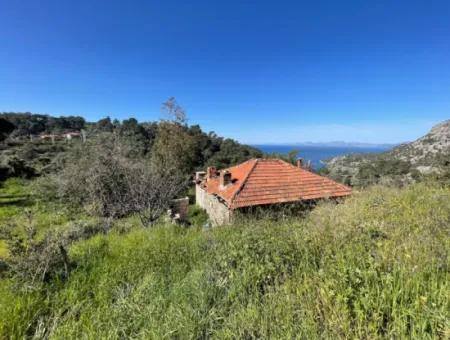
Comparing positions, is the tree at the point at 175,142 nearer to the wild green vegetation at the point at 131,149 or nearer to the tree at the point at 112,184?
the wild green vegetation at the point at 131,149

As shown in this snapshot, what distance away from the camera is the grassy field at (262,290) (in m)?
2.06

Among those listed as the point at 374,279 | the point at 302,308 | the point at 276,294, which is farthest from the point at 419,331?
the point at 276,294

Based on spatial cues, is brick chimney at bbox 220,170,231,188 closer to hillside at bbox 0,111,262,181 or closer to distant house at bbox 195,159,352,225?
distant house at bbox 195,159,352,225

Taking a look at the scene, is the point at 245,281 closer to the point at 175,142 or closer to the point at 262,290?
the point at 262,290

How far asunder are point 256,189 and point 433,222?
9912mm

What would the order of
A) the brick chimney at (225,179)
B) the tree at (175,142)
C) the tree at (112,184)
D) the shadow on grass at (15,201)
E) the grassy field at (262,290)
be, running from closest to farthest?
the grassy field at (262,290)
the tree at (112,184)
the shadow on grass at (15,201)
the brick chimney at (225,179)
the tree at (175,142)

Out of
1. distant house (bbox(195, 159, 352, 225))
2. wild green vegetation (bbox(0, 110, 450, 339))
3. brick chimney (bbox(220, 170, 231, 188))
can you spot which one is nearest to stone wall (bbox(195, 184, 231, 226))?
distant house (bbox(195, 159, 352, 225))

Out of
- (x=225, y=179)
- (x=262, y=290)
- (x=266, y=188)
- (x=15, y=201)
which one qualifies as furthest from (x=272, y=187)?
(x=15, y=201)

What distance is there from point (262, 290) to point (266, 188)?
11.2 m

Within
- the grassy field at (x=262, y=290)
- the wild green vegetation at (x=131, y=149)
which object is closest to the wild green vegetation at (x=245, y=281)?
the grassy field at (x=262, y=290)

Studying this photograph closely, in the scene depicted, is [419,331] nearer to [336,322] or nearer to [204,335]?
[336,322]

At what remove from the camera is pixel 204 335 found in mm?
2234

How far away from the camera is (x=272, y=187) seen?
14.1m

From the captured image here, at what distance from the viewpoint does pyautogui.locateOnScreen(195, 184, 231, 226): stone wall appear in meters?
13.3
